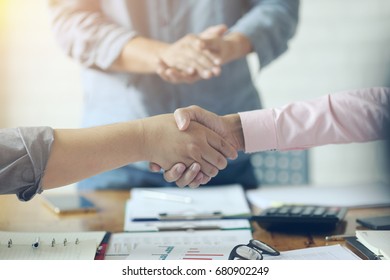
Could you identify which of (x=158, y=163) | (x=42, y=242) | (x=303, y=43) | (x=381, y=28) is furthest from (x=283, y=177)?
(x=42, y=242)

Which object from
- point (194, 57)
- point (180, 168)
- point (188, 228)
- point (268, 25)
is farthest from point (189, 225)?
point (268, 25)

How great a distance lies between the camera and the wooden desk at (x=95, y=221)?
127 cm

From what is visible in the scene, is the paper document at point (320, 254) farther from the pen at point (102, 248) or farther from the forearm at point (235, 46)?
the forearm at point (235, 46)

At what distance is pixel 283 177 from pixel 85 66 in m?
0.69

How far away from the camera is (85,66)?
5.85 ft

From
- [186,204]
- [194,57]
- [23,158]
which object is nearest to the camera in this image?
[23,158]

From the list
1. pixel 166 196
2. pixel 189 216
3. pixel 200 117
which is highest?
pixel 200 117

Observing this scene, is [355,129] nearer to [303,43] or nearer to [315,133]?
[315,133]

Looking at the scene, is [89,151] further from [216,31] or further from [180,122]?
[216,31]

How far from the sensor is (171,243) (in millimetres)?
1275

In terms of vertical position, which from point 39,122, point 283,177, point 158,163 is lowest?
point 283,177

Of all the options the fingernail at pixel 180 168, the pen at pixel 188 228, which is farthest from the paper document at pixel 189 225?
the fingernail at pixel 180 168

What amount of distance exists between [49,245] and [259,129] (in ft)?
1.70

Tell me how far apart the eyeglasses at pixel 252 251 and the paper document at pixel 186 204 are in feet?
0.71
